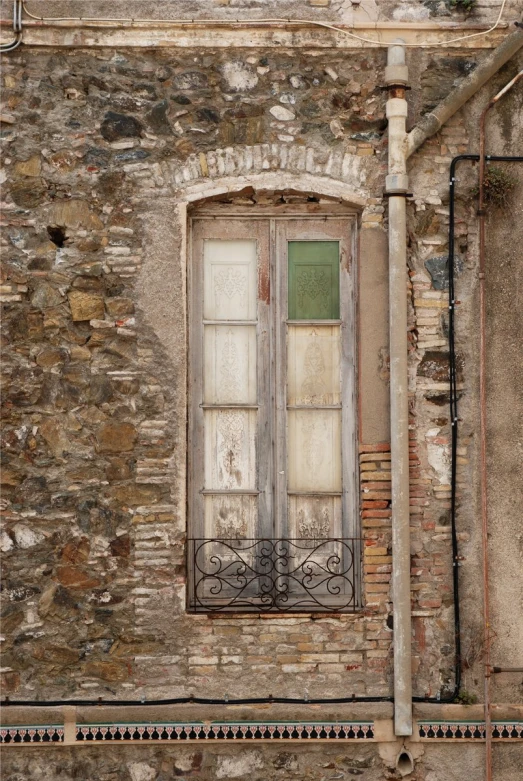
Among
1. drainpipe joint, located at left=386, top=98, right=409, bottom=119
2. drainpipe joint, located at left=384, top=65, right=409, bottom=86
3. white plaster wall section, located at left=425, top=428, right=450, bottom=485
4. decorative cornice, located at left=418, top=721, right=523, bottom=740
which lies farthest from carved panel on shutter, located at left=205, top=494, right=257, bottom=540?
drainpipe joint, located at left=384, top=65, right=409, bottom=86

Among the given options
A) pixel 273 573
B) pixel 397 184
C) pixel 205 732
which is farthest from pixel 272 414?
pixel 205 732

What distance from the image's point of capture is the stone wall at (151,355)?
6.33m

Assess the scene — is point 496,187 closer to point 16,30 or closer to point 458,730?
point 16,30

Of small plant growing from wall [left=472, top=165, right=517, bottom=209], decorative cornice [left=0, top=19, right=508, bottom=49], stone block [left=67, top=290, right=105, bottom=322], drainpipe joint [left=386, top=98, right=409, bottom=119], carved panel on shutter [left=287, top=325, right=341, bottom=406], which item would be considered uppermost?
decorative cornice [left=0, top=19, right=508, bottom=49]

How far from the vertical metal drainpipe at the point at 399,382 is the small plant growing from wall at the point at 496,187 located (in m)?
0.47

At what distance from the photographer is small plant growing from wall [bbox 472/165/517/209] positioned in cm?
647

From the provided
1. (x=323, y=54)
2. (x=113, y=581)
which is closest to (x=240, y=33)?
(x=323, y=54)

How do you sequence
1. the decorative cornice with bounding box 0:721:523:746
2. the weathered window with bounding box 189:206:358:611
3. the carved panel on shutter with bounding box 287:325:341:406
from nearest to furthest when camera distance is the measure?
1. the decorative cornice with bounding box 0:721:523:746
2. the weathered window with bounding box 189:206:358:611
3. the carved panel on shutter with bounding box 287:325:341:406

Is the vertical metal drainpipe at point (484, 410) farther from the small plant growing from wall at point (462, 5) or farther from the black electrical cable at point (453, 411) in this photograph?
the small plant growing from wall at point (462, 5)

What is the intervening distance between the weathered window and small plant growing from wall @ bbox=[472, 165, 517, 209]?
803 millimetres

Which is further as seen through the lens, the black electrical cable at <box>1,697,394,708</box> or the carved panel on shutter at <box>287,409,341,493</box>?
the carved panel on shutter at <box>287,409,341,493</box>

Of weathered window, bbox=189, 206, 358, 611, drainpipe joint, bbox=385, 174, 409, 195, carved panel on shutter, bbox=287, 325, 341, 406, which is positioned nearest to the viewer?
drainpipe joint, bbox=385, 174, 409, 195

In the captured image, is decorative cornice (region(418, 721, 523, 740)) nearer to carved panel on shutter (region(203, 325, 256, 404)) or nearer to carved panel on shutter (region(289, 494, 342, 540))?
carved panel on shutter (region(289, 494, 342, 540))

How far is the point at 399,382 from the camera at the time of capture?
6.36 meters
